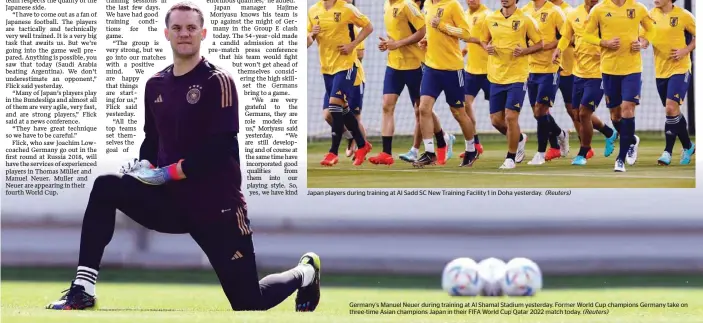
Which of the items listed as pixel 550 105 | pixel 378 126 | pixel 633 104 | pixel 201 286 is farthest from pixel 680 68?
pixel 201 286

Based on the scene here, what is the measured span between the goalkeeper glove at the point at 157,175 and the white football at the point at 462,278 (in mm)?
Result: 2236

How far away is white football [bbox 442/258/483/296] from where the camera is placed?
8609 millimetres

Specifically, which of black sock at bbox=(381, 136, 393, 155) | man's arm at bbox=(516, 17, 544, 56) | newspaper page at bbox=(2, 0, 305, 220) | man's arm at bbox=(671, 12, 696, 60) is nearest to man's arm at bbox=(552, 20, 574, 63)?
man's arm at bbox=(516, 17, 544, 56)

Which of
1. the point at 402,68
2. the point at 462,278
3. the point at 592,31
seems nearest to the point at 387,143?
the point at 402,68

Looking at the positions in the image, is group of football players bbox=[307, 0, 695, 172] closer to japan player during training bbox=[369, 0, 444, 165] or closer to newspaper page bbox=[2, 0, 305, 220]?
japan player during training bbox=[369, 0, 444, 165]

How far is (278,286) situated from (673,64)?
12.0 ft

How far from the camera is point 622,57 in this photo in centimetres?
907

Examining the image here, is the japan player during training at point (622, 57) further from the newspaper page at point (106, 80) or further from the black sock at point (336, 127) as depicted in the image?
the newspaper page at point (106, 80)

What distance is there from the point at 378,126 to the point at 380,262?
1140 mm

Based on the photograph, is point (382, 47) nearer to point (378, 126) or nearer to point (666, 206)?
point (378, 126)

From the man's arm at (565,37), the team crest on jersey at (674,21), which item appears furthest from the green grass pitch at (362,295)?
the team crest on jersey at (674,21)

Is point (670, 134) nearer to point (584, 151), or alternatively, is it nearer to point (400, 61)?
point (584, 151)

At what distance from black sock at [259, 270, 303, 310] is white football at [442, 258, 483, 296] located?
1202mm

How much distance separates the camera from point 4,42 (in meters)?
8.72
